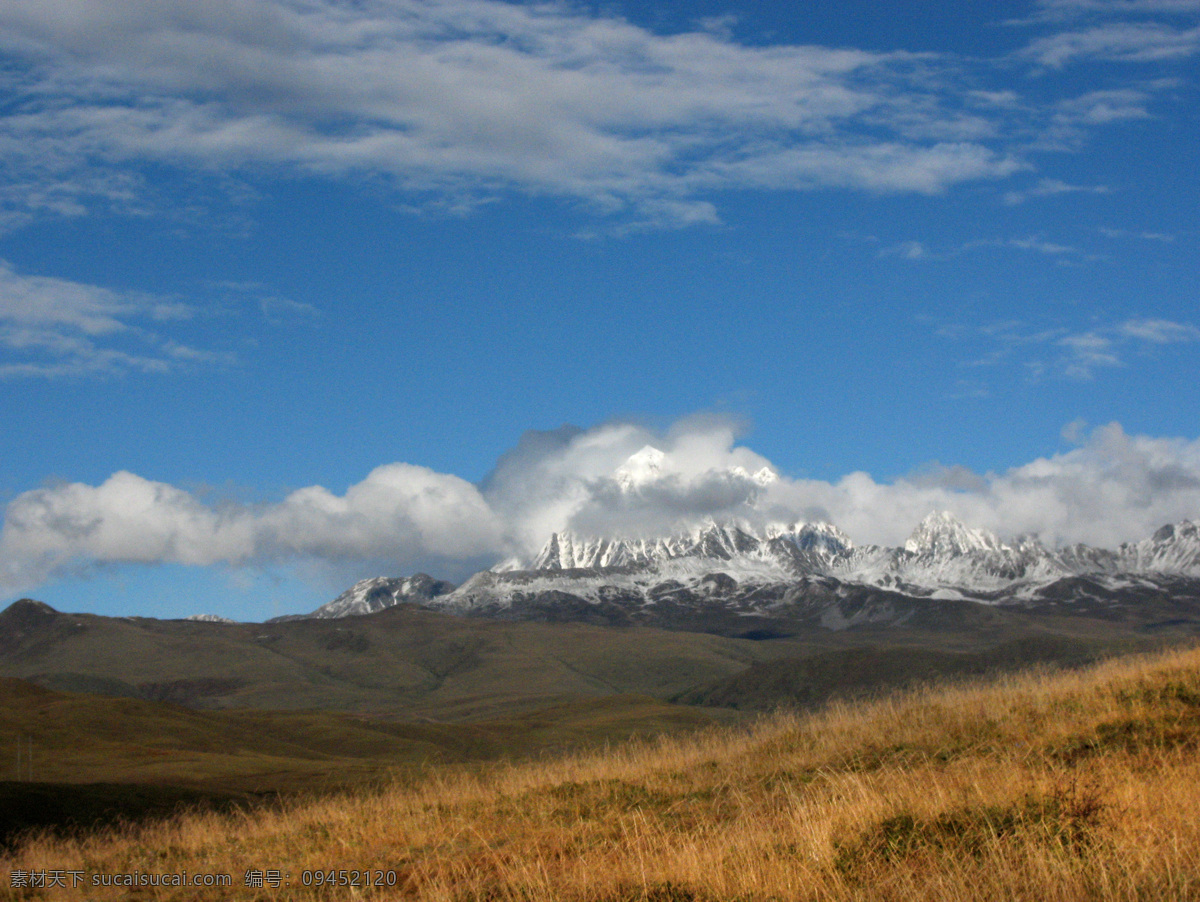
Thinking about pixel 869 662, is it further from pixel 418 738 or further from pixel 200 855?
pixel 200 855

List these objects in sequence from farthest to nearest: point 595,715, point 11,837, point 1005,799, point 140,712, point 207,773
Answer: point 595,715 < point 140,712 < point 207,773 < point 11,837 < point 1005,799

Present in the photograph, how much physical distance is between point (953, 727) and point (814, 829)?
625 cm

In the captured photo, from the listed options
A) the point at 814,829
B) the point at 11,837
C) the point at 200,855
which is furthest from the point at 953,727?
the point at 11,837

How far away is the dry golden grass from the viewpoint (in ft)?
21.6

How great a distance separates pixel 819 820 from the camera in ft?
25.9

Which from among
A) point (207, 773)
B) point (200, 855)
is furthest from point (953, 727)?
point (207, 773)

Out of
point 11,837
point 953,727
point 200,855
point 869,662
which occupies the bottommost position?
point 869,662

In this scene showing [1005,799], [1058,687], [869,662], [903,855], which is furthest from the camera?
[869,662]

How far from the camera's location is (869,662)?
147 meters

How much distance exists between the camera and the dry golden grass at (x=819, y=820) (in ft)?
21.6

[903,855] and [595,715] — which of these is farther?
[595,715]

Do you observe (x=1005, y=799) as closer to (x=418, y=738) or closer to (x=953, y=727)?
(x=953, y=727)

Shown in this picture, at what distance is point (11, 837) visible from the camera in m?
20.3

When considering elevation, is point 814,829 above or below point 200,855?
above
